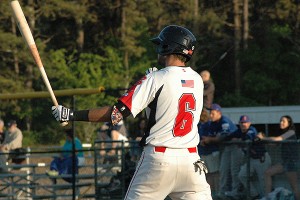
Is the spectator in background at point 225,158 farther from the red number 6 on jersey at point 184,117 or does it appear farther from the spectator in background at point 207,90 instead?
the red number 6 on jersey at point 184,117

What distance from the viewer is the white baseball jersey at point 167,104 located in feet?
24.9

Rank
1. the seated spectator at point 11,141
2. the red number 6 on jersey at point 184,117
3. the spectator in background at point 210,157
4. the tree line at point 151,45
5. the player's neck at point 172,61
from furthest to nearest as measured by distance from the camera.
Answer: the tree line at point 151,45 < the seated spectator at point 11,141 < the spectator in background at point 210,157 < the player's neck at point 172,61 < the red number 6 on jersey at point 184,117

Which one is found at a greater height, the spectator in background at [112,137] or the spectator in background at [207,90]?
the spectator in background at [207,90]

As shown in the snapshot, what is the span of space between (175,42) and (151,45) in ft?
144

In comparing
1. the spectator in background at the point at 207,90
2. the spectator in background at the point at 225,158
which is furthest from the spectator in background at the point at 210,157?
the spectator in background at the point at 207,90

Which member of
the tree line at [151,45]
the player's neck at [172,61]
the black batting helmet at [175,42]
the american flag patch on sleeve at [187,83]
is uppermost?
the tree line at [151,45]

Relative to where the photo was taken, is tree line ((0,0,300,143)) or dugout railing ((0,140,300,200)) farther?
tree line ((0,0,300,143))

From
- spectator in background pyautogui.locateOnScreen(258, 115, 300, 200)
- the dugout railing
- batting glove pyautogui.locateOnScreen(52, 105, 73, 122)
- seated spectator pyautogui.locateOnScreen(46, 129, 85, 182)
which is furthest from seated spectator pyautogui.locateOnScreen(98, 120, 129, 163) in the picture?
batting glove pyautogui.locateOnScreen(52, 105, 73, 122)

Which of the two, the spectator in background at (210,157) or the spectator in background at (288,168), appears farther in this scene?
the spectator in background at (210,157)

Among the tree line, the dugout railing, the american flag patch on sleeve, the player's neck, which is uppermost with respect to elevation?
the tree line

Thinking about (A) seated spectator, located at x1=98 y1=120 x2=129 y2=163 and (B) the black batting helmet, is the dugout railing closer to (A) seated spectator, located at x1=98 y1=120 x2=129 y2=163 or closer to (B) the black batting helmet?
(A) seated spectator, located at x1=98 y1=120 x2=129 y2=163

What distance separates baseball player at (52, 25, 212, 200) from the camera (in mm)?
7590

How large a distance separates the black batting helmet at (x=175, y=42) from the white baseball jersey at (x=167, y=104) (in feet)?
0.47

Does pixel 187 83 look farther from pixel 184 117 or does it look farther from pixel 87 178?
pixel 87 178
